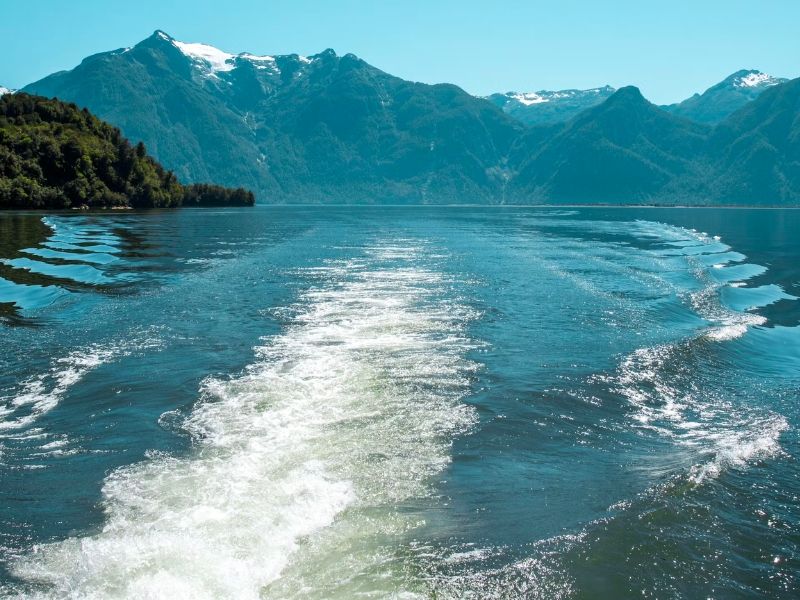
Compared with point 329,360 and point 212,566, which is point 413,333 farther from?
point 212,566

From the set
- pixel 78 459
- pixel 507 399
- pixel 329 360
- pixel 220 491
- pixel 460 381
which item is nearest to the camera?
pixel 220 491

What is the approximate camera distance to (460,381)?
21188 millimetres

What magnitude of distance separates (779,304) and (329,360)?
3138cm

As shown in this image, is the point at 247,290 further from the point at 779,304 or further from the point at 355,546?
the point at 779,304

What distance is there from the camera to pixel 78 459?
47.3 feet

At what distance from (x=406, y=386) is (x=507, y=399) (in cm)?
329

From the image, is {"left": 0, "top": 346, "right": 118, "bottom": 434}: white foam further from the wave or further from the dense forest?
the dense forest

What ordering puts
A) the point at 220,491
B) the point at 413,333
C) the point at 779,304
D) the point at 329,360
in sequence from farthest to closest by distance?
the point at 779,304, the point at 413,333, the point at 329,360, the point at 220,491

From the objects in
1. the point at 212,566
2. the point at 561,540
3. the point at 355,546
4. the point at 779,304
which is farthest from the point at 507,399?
the point at 779,304

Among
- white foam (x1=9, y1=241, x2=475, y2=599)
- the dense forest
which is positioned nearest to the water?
white foam (x1=9, y1=241, x2=475, y2=599)

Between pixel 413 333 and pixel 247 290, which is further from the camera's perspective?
pixel 247 290

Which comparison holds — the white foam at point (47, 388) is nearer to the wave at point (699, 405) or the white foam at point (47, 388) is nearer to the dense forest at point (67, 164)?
the wave at point (699, 405)

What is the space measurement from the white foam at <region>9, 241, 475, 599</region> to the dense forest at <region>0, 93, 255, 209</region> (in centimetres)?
13617

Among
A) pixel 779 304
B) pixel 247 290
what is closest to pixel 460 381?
pixel 247 290
